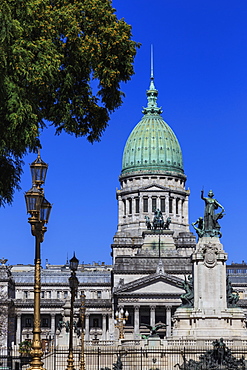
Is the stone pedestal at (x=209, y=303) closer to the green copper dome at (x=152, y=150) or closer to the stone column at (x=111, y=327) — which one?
the stone column at (x=111, y=327)

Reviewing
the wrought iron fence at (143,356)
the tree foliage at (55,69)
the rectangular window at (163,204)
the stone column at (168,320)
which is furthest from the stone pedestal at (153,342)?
the rectangular window at (163,204)

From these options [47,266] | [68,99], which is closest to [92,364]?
[68,99]

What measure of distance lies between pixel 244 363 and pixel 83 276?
355ft

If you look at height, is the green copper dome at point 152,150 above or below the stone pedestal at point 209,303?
above

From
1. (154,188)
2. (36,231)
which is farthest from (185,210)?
(36,231)

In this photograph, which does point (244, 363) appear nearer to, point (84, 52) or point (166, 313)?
point (84, 52)

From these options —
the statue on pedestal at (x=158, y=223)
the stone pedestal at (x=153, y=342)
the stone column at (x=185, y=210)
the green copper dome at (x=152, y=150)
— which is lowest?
the stone pedestal at (x=153, y=342)

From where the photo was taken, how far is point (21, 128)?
25484 mm

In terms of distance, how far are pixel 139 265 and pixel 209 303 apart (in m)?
71.5

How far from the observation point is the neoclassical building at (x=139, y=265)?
128 m

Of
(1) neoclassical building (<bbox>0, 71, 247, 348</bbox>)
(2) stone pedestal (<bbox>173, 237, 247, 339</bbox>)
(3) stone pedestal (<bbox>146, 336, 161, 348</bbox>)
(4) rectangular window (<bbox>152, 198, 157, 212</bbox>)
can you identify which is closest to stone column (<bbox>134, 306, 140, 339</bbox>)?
(1) neoclassical building (<bbox>0, 71, 247, 348</bbox>)

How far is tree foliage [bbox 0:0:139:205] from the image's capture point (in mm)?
25188

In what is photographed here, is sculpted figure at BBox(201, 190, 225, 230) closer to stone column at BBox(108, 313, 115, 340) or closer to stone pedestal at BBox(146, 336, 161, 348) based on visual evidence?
stone pedestal at BBox(146, 336, 161, 348)

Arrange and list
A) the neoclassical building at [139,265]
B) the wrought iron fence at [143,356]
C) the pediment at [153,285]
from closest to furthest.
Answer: the wrought iron fence at [143,356], the pediment at [153,285], the neoclassical building at [139,265]
